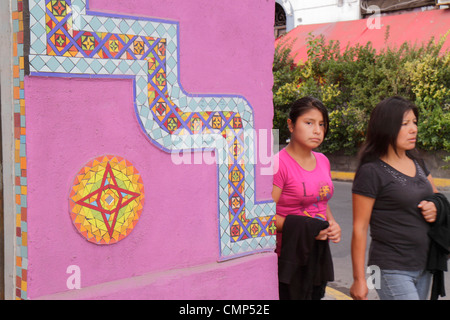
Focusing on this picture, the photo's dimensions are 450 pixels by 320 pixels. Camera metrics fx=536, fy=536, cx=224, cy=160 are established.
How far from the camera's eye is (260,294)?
3562mm

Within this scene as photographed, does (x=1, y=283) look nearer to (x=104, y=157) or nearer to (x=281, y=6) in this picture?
(x=104, y=157)

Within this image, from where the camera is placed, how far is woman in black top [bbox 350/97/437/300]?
302 centimetres

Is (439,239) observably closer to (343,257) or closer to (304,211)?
(304,211)

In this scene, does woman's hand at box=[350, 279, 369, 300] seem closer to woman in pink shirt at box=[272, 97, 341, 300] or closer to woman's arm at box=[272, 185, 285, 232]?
woman in pink shirt at box=[272, 97, 341, 300]

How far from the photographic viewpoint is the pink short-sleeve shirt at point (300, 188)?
345 centimetres

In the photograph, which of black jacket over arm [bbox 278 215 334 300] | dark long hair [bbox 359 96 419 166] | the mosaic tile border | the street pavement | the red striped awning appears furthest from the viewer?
the red striped awning

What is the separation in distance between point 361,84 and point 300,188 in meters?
10.7

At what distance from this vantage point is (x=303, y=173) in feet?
11.4

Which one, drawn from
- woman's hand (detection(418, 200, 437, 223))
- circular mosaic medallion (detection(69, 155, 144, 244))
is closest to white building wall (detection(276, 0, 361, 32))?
woman's hand (detection(418, 200, 437, 223))

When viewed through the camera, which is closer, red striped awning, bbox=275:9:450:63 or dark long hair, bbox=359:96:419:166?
dark long hair, bbox=359:96:419:166

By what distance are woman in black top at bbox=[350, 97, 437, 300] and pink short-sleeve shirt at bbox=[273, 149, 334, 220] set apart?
14.3 inches

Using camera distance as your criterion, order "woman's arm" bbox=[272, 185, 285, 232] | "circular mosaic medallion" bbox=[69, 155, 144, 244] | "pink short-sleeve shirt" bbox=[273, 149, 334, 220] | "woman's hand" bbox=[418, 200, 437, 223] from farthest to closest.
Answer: "woman's arm" bbox=[272, 185, 285, 232] → "pink short-sleeve shirt" bbox=[273, 149, 334, 220] → "woman's hand" bbox=[418, 200, 437, 223] → "circular mosaic medallion" bbox=[69, 155, 144, 244]

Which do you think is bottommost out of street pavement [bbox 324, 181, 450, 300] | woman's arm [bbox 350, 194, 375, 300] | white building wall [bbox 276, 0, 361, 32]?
street pavement [bbox 324, 181, 450, 300]

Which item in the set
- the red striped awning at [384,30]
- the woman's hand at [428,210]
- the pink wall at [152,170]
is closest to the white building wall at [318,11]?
the red striped awning at [384,30]
